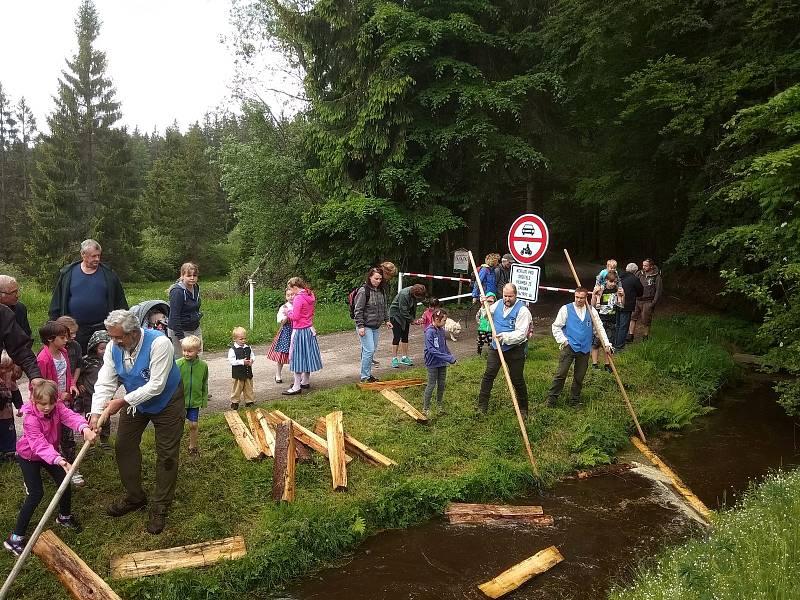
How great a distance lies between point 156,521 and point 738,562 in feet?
17.0

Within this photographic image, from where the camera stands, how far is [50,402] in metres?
4.83

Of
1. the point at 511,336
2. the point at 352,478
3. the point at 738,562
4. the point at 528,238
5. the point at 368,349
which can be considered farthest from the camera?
the point at 528,238

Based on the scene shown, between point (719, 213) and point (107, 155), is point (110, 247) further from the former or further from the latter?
point (719, 213)

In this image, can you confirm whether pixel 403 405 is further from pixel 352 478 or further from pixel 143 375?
pixel 143 375

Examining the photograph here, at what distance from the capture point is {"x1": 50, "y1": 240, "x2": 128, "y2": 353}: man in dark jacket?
6.55 m

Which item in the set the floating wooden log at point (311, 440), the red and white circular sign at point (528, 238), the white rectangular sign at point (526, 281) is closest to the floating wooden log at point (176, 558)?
the floating wooden log at point (311, 440)

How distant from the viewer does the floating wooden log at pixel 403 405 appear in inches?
317

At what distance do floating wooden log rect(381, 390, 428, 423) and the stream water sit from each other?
6.49 feet

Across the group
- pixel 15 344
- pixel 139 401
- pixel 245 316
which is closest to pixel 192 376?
pixel 139 401

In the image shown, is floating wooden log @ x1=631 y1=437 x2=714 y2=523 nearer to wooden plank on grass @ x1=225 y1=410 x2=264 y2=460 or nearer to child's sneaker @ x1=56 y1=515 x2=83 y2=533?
wooden plank on grass @ x1=225 y1=410 x2=264 y2=460

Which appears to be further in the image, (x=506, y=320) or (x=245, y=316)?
(x=245, y=316)

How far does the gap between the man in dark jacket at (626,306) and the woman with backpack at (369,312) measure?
550 cm

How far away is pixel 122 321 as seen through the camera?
484 cm

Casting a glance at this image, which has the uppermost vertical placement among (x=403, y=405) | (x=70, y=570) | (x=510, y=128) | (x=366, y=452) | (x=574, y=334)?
(x=510, y=128)
